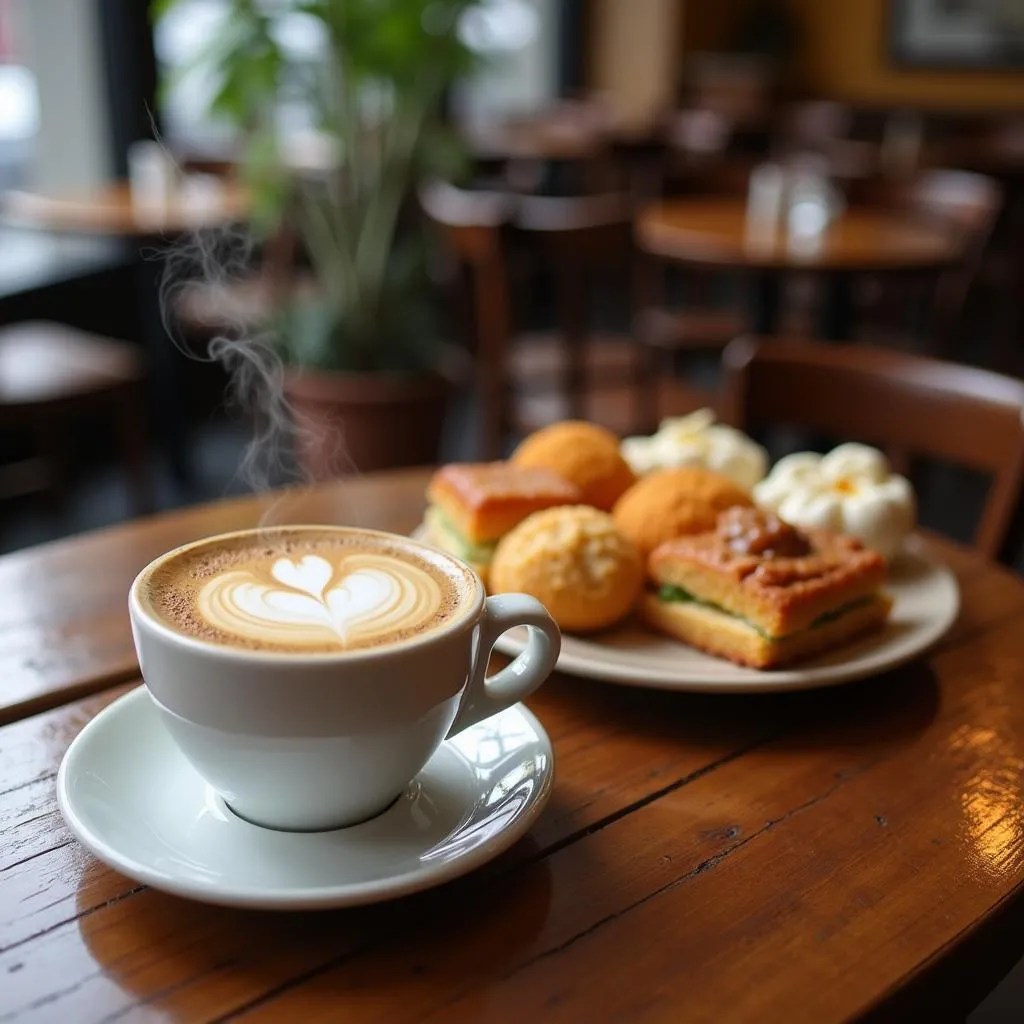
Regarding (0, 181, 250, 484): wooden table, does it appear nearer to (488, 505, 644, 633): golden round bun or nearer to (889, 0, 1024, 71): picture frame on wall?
(488, 505, 644, 633): golden round bun

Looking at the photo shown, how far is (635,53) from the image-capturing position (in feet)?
25.0

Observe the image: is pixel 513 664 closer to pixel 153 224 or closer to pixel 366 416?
pixel 366 416

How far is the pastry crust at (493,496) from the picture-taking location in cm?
97

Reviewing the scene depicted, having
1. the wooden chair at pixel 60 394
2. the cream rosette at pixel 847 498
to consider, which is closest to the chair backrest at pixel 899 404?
the cream rosette at pixel 847 498

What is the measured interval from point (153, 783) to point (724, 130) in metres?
5.69

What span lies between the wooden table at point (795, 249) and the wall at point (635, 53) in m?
4.17

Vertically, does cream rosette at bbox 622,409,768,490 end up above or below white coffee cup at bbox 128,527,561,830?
below

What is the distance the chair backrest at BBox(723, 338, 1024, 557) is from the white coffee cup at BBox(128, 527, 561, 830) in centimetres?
88

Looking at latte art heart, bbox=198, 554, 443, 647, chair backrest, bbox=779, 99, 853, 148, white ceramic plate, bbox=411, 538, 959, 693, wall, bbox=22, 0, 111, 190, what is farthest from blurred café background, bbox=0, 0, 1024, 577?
latte art heart, bbox=198, 554, 443, 647

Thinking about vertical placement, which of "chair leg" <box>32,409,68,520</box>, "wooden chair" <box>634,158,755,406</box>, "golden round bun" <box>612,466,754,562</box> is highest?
"golden round bun" <box>612,466,754,562</box>

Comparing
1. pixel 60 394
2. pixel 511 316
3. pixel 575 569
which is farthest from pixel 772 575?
pixel 60 394

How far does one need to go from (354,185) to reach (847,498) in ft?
7.65

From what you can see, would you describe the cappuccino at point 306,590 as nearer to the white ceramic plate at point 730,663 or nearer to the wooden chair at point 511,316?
the white ceramic plate at point 730,663

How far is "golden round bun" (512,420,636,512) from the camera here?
1.05 m
